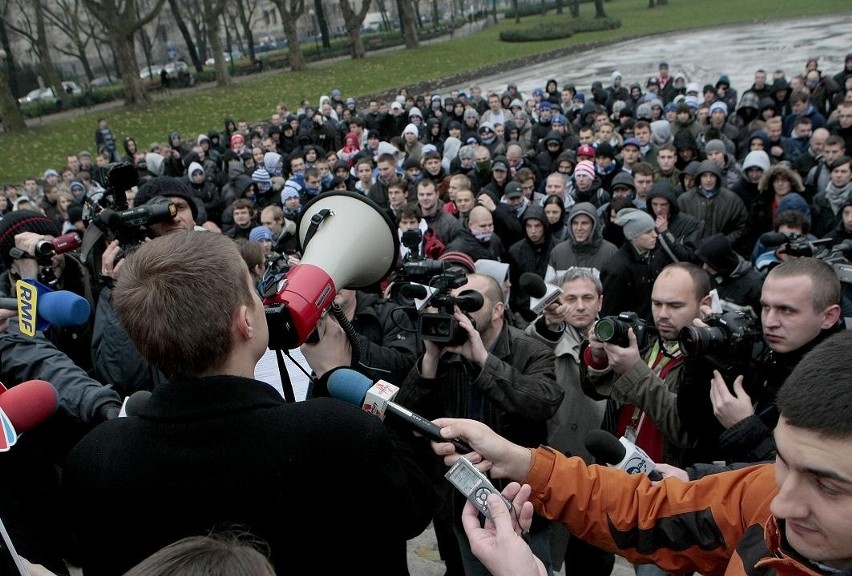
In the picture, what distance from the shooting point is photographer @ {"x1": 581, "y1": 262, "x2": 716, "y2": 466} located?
2.97 metres

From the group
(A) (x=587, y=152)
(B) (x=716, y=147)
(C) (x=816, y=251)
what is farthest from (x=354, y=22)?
(C) (x=816, y=251)

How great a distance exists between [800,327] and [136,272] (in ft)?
8.68

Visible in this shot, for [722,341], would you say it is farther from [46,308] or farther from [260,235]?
[260,235]

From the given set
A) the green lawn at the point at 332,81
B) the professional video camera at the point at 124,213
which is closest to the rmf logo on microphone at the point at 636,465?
the professional video camera at the point at 124,213

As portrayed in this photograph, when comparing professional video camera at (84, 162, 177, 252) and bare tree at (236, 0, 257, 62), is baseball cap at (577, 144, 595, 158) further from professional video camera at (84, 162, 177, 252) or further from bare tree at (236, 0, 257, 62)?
bare tree at (236, 0, 257, 62)

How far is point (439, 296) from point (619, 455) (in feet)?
3.06

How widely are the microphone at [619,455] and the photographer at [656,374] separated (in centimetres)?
63

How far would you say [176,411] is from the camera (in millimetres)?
1593

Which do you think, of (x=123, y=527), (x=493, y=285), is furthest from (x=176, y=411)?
(x=493, y=285)

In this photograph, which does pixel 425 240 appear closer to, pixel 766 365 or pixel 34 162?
pixel 766 365

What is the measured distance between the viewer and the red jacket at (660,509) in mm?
1905

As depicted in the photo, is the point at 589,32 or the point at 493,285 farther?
the point at 589,32

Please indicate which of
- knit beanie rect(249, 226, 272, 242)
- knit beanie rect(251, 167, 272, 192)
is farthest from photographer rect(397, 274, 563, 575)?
knit beanie rect(251, 167, 272, 192)

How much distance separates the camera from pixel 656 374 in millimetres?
3273
